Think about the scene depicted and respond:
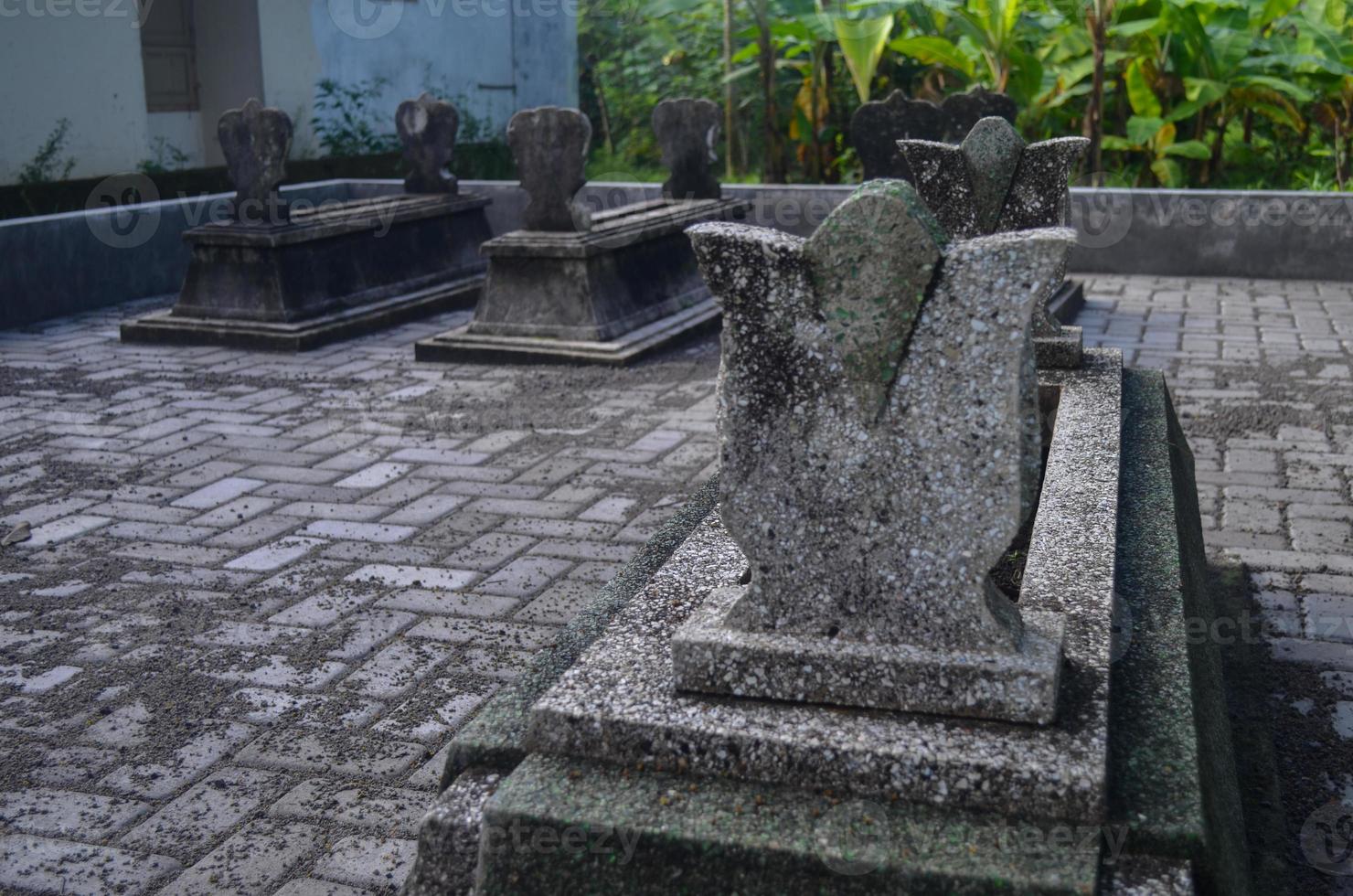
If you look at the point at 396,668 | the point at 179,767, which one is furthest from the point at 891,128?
the point at 179,767

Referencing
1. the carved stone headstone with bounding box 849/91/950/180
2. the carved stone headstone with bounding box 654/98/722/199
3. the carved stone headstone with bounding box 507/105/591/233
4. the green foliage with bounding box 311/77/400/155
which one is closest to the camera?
the carved stone headstone with bounding box 507/105/591/233

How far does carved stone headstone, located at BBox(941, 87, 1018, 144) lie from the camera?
9852 mm

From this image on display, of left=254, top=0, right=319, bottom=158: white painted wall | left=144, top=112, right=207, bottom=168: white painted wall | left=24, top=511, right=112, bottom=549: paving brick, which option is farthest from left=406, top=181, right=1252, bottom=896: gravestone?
left=254, top=0, right=319, bottom=158: white painted wall

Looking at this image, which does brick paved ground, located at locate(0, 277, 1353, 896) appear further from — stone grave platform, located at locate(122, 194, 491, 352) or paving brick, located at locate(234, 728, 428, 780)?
stone grave platform, located at locate(122, 194, 491, 352)

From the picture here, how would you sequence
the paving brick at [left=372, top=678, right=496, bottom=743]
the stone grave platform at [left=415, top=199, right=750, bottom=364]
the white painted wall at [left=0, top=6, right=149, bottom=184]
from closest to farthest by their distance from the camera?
the paving brick at [left=372, top=678, right=496, bottom=743] < the stone grave platform at [left=415, top=199, right=750, bottom=364] < the white painted wall at [left=0, top=6, right=149, bottom=184]

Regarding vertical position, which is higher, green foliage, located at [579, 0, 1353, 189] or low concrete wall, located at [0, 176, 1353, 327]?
green foliage, located at [579, 0, 1353, 189]

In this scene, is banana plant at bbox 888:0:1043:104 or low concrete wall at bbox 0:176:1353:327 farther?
banana plant at bbox 888:0:1043:104

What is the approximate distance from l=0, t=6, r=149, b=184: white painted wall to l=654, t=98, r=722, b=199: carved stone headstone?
4.71 metres

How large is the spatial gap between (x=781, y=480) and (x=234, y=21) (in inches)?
491

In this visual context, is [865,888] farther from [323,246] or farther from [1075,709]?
[323,246]

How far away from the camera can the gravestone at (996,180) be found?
4918 mm

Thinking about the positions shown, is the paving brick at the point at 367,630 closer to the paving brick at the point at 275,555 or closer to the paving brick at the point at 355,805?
the paving brick at the point at 275,555

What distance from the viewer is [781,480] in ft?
7.70

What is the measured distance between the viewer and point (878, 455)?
229 centimetres
